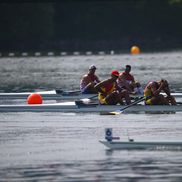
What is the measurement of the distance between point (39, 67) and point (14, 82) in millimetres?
15323

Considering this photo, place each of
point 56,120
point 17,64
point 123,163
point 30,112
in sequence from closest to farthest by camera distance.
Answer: point 123,163
point 56,120
point 30,112
point 17,64

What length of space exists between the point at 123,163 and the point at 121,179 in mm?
1573

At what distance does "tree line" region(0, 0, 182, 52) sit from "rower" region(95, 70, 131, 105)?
63173 mm

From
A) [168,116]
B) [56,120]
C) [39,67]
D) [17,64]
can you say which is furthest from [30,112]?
[17,64]

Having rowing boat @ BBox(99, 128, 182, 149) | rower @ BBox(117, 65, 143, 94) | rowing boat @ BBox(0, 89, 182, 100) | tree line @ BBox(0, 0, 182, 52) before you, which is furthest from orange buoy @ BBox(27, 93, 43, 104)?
tree line @ BBox(0, 0, 182, 52)

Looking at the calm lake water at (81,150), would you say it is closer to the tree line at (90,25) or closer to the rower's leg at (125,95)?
the rower's leg at (125,95)

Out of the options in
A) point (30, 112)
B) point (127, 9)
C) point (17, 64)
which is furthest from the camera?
point (127, 9)

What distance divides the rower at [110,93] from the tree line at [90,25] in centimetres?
6317

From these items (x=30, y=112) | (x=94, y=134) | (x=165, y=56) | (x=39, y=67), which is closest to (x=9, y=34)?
(x=165, y=56)

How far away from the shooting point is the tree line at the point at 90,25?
9481 cm

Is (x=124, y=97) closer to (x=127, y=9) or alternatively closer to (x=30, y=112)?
(x=30, y=112)

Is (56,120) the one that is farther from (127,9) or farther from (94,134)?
(127,9)

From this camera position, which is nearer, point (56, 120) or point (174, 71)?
point (56, 120)

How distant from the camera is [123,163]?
18.7 m
